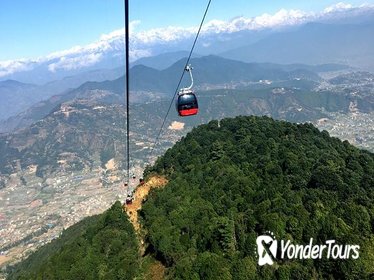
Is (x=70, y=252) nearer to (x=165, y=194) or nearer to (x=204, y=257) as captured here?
(x=165, y=194)

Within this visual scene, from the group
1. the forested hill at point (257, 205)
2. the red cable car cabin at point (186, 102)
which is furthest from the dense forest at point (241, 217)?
the red cable car cabin at point (186, 102)

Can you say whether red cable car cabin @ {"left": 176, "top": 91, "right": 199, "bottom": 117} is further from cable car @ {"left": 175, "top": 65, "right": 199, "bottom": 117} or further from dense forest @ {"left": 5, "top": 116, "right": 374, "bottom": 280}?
dense forest @ {"left": 5, "top": 116, "right": 374, "bottom": 280}

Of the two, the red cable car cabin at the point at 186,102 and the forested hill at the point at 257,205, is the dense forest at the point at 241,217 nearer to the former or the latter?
the forested hill at the point at 257,205

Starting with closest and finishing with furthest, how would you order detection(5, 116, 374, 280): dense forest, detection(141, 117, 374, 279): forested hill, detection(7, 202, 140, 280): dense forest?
detection(141, 117, 374, 279): forested hill, detection(5, 116, 374, 280): dense forest, detection(7, 202, 140, 280): dense forest

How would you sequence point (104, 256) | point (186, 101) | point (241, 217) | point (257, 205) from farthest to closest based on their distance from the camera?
point (104, 256)
point (257, 205)
point (241, 217)
point (186, 101)

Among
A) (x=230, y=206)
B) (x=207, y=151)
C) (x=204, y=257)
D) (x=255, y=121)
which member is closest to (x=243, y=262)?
(x=204, y=257)

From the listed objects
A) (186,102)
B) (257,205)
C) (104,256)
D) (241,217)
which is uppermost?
(186,102)

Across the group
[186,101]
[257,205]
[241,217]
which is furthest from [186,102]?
Answer: [257,205]

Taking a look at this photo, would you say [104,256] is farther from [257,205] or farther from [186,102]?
[186,102]

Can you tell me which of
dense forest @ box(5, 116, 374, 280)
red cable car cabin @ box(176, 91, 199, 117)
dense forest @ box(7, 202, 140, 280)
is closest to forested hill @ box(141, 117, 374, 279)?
dense forest @ box(5, 116, 374, 280)
